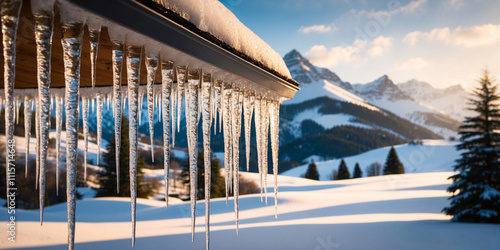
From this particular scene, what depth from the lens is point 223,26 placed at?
139 cm

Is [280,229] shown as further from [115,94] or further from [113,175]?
[113,175]

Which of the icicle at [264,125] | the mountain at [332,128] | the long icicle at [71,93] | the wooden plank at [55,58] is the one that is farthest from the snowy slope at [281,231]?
the mountain at [332,128]

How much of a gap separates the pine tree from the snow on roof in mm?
10827

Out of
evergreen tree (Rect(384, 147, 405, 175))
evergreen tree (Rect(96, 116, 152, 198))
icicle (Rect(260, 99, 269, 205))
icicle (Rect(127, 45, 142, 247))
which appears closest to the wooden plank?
icicle (Rect(127, 45, 142, 247))

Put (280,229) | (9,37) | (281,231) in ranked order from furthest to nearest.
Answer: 1. (280,229)
2. (281,231)
3. (9,37)

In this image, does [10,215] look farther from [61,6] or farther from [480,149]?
[480,149]

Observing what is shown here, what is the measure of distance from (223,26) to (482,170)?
11993 millimetres

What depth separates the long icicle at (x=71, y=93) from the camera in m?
0.89

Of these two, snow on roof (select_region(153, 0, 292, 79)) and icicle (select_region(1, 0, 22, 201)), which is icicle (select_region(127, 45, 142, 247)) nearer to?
snow on roof (select_region(153, 0, 292, 79))

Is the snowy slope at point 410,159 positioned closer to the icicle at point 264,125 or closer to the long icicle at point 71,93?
the icicle at point 264,125

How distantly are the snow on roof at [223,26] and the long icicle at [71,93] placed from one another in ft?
0.97

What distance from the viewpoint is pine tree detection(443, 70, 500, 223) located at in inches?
361

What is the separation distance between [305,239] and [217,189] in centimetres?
1482

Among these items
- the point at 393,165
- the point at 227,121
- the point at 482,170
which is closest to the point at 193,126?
the point at 227,121
